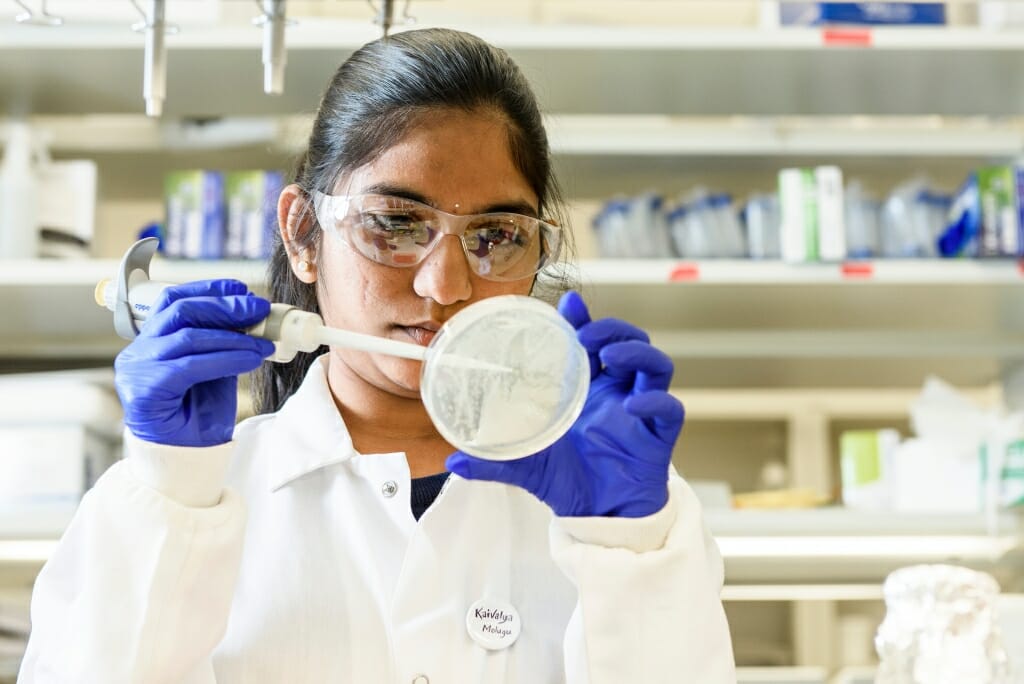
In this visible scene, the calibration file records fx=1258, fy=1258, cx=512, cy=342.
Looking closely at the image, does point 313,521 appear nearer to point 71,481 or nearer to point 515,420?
point 515,420

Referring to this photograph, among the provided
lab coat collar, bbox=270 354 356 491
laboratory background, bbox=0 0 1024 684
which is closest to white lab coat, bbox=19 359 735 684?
lab coat collar, bbox=270 354 356 491

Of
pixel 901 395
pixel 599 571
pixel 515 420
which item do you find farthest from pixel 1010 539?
pixel 515 420

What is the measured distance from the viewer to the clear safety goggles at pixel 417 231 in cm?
130

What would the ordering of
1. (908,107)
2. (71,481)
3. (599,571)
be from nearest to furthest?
(599,571) → (71,481) → (908,107)

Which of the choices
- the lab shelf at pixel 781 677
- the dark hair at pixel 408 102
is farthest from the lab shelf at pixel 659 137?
the dark hair at pixel 408 102

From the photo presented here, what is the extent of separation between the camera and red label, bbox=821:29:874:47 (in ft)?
8.14

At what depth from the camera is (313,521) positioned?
1420 mm

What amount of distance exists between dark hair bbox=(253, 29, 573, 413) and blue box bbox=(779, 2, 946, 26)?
1199 mm

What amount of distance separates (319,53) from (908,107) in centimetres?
129

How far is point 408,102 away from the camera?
1406mm

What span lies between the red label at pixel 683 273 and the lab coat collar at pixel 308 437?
107 cm

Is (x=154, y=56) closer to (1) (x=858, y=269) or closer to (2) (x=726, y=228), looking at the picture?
(2) (x=726, y=228)

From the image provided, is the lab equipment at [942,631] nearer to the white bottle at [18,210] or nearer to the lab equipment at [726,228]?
the lab equipment at [726,228]

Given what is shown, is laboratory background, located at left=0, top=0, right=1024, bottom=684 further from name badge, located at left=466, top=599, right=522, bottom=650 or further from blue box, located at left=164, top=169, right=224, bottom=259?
name badge, located at left=466, top=599, right=522, bottom=650
